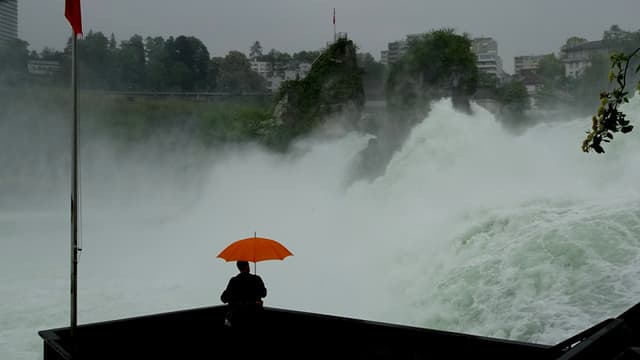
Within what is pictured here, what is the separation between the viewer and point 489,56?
3831 cm

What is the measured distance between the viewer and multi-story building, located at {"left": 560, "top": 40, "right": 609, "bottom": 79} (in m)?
30.7

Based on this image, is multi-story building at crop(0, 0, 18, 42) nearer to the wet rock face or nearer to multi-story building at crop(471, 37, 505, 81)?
the wet rock face

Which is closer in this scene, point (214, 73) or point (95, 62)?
point (95, 62)

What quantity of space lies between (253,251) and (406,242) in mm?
10421

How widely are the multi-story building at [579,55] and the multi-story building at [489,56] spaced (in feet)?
9.95

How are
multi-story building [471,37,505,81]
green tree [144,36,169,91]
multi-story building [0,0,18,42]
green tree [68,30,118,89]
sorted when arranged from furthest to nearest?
green tree [144,36,169,91], green tree [68,30,118,89], multi-story building [471,37,505,81], multi-story building [0,0,18,42]

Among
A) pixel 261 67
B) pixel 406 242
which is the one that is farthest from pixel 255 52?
pixel 406 242

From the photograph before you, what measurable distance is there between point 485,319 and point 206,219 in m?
18.7

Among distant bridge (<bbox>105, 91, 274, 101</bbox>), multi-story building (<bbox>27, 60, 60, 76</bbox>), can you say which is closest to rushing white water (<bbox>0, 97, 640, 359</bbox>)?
multi-story building (<bbox>27, 60, 60, 76</bbox>)

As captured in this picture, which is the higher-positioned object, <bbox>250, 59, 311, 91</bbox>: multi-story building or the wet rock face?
<bbox>250, 59, 311, 91</bbox>: multi-story building

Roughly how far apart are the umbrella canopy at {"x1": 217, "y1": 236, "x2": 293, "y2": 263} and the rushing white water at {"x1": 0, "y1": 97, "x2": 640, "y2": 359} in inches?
216

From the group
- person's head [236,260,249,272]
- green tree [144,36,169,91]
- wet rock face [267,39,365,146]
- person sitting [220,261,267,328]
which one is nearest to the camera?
person sitting [220,261,267,328]

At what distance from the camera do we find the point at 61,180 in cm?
3653

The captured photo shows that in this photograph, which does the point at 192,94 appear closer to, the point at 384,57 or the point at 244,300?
the point at 384,57
